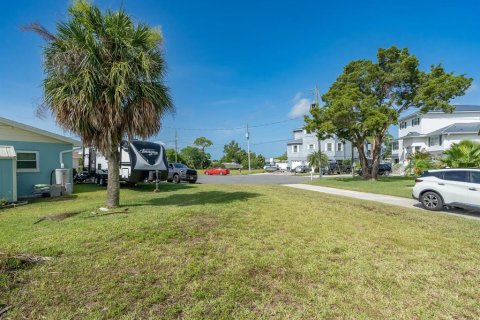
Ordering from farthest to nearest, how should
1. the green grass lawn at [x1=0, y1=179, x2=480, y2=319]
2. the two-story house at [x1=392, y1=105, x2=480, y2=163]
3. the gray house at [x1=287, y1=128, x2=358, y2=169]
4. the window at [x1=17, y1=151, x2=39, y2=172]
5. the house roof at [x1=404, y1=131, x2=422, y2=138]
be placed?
the gray house at [x1=287, y1=128, x2=358, y2=169] → the house roof at [x1=404, y1=131, x2=422, y2=138] → the two-story house at [x1=392, y1=105, x2=480, y2=163] → the window at [x1=17, y1=151, x2=39, y2=172] → the green grass lawn at [x1=0, y1=179, x2=480, y2=319]

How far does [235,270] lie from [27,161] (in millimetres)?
14627

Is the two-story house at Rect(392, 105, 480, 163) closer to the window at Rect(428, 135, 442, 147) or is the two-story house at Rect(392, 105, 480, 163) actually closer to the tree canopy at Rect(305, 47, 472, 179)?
the window at Rect(428, 135, 442, 147)

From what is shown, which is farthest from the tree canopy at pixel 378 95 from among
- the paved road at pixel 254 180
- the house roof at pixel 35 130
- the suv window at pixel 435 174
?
the house roof at pixel 35 130

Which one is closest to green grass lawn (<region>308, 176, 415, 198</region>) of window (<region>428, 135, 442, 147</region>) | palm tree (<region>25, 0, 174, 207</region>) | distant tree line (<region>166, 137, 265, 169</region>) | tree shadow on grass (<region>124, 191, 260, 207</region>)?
tree shadow on grass (<region>124, 191, 260, 207</region>)

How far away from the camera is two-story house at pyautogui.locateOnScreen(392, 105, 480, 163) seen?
33625 millimetres

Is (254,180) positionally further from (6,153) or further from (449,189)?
(6,153)

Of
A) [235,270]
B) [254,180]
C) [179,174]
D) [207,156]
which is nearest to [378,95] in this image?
[254,180]

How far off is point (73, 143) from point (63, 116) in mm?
8229

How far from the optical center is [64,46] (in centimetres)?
801

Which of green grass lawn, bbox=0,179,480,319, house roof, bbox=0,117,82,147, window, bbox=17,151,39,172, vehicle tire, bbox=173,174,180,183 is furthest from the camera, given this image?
vehicle tire, bbox=173,174,180,183

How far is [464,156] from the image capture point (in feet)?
43.3

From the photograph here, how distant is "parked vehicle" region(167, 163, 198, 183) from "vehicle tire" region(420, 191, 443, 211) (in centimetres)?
1734

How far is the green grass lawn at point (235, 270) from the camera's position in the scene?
120 inches

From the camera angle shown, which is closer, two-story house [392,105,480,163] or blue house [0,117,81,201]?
blue house [0,117,81,201]
